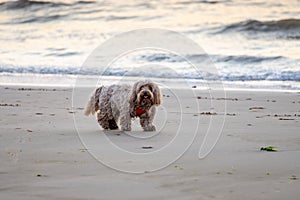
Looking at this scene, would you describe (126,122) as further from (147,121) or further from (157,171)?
(157,171)

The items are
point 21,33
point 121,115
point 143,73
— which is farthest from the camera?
point 21,33

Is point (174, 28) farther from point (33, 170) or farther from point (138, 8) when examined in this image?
point (33, 170)

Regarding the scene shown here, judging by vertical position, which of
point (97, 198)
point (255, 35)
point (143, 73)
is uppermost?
point (255, 35)

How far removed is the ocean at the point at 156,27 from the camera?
21062mm

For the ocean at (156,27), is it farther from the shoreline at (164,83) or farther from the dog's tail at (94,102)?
→ the dog's tail at (94,102)

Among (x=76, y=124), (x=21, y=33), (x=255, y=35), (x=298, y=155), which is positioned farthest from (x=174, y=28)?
(x=298, y=155)

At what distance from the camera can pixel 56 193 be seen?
482cm

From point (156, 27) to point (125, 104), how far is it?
24.7 meters

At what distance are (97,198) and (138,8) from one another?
107 feet

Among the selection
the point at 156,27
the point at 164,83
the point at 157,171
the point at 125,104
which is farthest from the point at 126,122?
the point at 156,27

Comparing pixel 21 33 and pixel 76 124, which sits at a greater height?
pixel 21 33

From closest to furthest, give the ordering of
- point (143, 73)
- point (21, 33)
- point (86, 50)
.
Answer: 1. point (143, 73)
2. point (86, 50)
3. point (21, 33)

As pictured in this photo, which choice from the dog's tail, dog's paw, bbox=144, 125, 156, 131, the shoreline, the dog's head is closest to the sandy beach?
dog's paw, bbox=144, 125, 156, 131

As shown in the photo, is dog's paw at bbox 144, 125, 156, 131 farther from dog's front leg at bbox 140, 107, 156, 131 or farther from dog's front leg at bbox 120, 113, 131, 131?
dog's front leg at bbox 120, 113, 131, 131
